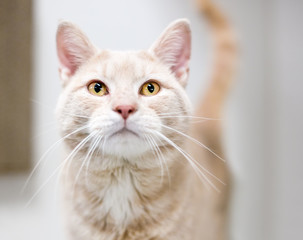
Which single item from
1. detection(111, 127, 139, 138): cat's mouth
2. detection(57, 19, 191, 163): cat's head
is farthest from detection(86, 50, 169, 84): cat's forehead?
detection(111, 127, 139, 138): cat's mouth

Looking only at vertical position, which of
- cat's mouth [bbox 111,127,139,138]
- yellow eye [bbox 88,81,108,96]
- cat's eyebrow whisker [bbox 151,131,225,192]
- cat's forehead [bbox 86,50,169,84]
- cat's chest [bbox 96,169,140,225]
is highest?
cat's forehead [bbox 86,50,169,84]

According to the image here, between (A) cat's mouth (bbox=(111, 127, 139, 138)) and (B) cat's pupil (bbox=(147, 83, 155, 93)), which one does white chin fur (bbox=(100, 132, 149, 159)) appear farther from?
(B) cat's pupil (bbox=(147, 83, 155, 93))

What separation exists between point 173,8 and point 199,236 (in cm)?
56

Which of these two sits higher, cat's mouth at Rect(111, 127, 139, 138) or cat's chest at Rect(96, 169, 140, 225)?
cat's mouth at Rect(111, 127, 139, 138)

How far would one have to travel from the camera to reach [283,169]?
1040 mm

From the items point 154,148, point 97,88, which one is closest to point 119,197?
point 154,148

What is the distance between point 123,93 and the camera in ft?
A: 2.04

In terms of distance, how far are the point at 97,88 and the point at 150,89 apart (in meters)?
0.11

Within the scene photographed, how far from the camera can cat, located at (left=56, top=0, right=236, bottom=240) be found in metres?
0.64

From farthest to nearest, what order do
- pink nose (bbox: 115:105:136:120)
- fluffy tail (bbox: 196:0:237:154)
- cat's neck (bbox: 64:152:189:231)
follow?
fluffy tail (bbox: 196:0:237:154) → cat's neck (bbox: 64:152:189:231) → pink nose (bbox: 115:105:136:120)

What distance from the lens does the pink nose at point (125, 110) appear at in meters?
0.59

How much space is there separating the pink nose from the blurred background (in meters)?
0.23

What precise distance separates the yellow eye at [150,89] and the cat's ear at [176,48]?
67 millimetres

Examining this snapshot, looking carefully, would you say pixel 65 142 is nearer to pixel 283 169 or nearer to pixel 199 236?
pixel 199 236
